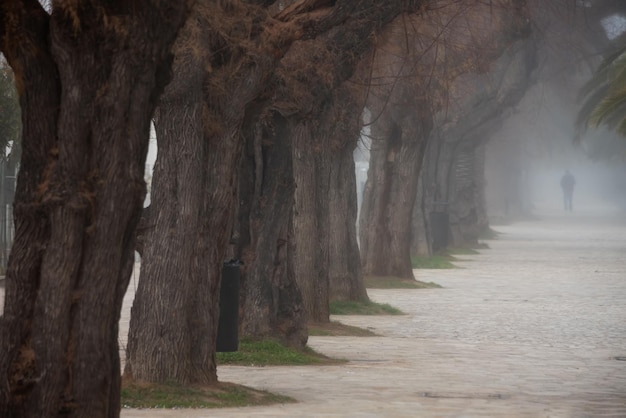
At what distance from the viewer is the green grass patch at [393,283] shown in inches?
1097

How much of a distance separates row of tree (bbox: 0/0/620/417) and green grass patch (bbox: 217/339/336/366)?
9.8 inches

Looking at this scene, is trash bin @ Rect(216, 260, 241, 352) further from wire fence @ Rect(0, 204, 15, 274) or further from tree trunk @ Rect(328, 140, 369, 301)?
wire fence @ Rect(0, 204, 15, 274)

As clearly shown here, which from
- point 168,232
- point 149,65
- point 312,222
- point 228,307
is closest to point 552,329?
point 312,222

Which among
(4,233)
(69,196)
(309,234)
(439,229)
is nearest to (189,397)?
(69,196)

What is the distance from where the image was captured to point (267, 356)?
47.3ft

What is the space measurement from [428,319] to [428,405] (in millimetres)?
10067

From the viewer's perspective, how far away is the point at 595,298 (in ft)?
82.1

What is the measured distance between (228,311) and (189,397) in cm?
220

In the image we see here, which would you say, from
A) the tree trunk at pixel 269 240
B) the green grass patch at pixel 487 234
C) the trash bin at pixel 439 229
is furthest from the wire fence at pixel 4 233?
the green grass patch at pixel 487 234

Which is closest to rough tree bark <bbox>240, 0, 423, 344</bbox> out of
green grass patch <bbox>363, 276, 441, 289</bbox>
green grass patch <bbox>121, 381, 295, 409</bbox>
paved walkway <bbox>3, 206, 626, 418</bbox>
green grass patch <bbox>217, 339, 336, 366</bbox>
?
green grass patch <bbox>217, 339, 336, 366</bbox>

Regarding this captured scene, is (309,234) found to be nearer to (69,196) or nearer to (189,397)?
(189,397)

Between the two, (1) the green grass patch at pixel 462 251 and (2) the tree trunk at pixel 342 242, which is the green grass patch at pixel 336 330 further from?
(1) the green grass patch at pixel 462 251

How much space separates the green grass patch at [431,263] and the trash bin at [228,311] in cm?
2234

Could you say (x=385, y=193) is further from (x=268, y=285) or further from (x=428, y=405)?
(x=428, y=405)
